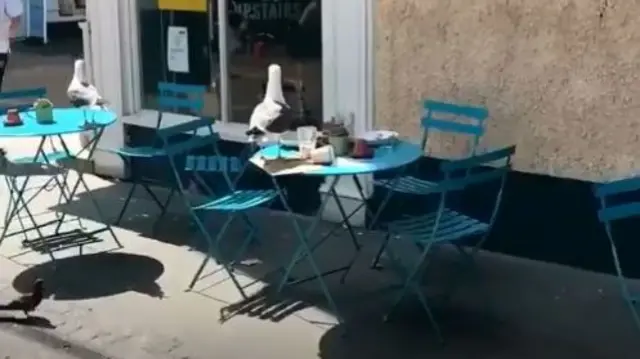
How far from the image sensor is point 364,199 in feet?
20.8

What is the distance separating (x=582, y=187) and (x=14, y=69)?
10884 millimetres

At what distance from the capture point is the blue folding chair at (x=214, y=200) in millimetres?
5551

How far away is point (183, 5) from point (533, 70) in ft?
9.49

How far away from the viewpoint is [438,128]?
20.7 ft

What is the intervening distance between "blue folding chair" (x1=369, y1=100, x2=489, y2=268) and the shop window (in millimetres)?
954

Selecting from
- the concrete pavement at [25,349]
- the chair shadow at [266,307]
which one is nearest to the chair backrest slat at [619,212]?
the chair shadow at [266,307]

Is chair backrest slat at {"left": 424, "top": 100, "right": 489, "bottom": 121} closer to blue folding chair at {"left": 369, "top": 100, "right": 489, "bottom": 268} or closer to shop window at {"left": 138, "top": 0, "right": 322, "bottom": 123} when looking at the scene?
blue folding chair at {"left": 369, "top": 100, "right": 489, "bottom": 268}

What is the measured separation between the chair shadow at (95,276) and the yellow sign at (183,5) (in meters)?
2.01

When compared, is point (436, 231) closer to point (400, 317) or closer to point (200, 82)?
point (400, 317)

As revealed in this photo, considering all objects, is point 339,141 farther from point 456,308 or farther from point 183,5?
point 183,5

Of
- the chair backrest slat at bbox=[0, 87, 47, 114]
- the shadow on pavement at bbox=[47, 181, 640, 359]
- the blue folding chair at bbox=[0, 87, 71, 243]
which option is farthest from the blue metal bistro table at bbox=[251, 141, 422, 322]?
the chair backrest slat at bbox=[0, 87, 47, 114]

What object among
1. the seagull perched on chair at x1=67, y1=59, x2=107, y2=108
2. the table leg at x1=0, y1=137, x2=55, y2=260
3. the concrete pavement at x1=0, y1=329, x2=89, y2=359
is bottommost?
the concrete pavement at x1=0, y1=329, x2=89, y2=359

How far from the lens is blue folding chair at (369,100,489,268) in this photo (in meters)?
5.96

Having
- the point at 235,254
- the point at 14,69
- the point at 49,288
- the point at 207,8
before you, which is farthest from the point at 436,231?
the point at 14,69
